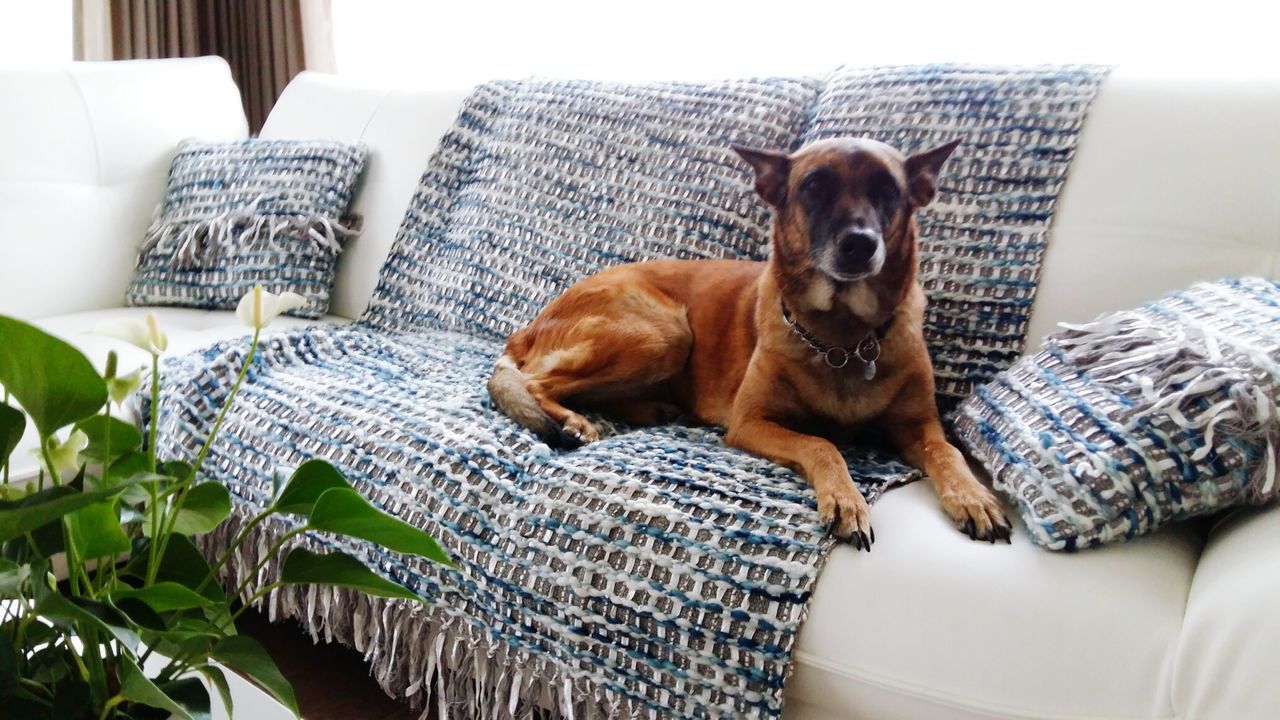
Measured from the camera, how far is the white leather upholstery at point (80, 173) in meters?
2.37

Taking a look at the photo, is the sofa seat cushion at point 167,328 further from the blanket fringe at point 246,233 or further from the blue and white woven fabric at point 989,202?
the blue and white woven fabric at point 989,202

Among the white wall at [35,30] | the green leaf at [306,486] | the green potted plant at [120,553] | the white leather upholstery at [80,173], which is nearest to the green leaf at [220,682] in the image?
the green potted plant at [120,553]

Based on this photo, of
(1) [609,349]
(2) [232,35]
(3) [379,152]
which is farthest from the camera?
(2) [232,35]

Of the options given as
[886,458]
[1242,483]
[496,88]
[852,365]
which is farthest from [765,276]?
[496,88]

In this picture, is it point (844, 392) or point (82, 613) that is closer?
point (82, 613)

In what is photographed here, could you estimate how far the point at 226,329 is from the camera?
7.25 feet

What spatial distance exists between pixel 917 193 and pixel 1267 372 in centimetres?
56

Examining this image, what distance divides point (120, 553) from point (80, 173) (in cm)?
215

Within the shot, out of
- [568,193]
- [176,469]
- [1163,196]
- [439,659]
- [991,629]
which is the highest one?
[1163,196]

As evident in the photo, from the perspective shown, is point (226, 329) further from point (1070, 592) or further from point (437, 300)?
point (1070, 592)

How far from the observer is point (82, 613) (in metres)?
0.56

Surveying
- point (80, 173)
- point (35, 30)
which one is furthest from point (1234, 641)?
point (35, 30)

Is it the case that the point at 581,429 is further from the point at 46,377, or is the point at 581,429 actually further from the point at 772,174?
the point at 46,377

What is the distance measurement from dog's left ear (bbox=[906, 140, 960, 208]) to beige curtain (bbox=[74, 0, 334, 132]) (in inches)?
107
